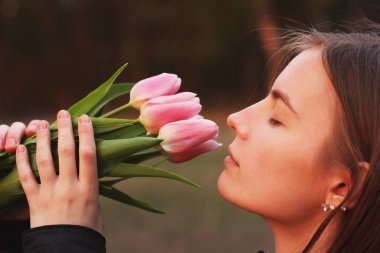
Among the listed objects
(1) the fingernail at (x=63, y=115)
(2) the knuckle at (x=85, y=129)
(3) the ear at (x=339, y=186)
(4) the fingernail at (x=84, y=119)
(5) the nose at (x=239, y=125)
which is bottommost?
(3) the ear at (x=339, y=186)

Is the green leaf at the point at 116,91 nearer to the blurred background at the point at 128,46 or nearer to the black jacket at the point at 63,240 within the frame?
the black jacket at the point at 63,240

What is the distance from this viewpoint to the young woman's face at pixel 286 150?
4.63 feet

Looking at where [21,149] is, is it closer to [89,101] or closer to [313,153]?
[89,101]

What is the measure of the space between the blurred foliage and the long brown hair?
1448 centimetres

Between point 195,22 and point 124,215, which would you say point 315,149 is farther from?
point 195,22

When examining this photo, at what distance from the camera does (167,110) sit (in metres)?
1.35

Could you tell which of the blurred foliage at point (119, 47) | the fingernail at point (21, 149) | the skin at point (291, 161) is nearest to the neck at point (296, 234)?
the skin at point (291, 161)

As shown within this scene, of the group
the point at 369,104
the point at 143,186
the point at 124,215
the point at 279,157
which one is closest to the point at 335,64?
the point at 369,104

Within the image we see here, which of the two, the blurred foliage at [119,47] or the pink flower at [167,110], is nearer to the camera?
the pink flower at [167,110]

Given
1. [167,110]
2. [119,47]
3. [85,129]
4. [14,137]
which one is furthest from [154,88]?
[119,47]

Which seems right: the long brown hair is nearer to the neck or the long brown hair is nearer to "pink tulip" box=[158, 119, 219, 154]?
the neck

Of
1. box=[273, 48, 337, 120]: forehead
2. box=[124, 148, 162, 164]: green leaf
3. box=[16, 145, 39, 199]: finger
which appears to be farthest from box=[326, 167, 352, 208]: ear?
box=[16, 145, 39, 199]: finger

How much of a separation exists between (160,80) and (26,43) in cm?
1578

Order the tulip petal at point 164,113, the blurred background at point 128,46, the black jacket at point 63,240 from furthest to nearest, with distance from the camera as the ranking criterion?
the blurred background at point 128,46 < the tulip petal at point 164,113 < the black jacket at point 63,240
